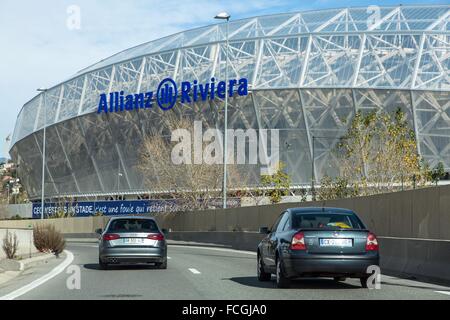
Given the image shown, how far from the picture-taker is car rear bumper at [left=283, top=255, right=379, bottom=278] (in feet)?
44.3

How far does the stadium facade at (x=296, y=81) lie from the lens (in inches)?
2409

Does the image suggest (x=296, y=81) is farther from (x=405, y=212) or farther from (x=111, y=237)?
(x=111, y=237)

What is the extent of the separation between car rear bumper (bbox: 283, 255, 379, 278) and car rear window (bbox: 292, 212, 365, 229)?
0.75m

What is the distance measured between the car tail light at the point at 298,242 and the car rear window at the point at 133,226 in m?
6.81

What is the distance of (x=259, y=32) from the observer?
70.6 m

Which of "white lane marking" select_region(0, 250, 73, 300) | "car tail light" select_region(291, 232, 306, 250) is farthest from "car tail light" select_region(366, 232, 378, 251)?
"white lane marking" select_region(0, 250, 73, 300)

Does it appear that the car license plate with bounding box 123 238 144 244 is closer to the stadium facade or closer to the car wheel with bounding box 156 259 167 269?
the car wheel with bounding box 156 259 167 269

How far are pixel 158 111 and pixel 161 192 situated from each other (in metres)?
10.3

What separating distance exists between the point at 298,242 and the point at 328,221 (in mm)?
1541

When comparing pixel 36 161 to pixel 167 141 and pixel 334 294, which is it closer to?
pixel 167 141

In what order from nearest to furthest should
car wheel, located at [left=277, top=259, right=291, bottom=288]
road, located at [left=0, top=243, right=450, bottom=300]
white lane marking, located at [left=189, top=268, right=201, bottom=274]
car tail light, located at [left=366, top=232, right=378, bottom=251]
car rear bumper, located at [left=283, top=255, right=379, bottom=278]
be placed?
road, located at [left=0, top=243, right=450, bottom=300] → car rear bumper, located at [left=283, top=255, right=379, bottom=278] → car tail light, located at [left=366, top=232, right=378, bottom=251] → car wheel, located at [left=277, top=259, right=291, bottom=288] → white lane marking, located at [left=189, top=268, right=201, bottom=274]

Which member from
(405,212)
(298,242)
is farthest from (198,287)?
(405,212)

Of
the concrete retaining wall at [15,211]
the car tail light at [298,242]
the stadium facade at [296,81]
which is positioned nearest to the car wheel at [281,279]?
the car tail light at [298,242]

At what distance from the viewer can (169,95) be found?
221 feet
